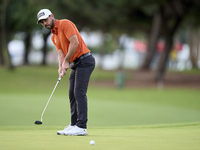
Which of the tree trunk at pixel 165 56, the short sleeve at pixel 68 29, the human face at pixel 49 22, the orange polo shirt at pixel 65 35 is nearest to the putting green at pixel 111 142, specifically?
the orange polo shirt at pixel 65 35

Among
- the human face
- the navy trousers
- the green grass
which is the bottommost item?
the green grass

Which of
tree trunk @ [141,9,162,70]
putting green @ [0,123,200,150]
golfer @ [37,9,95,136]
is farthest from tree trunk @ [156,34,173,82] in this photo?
putting green @ [0,123,200,150]

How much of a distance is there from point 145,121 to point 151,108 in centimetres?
364

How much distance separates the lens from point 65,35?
7289 millimetres

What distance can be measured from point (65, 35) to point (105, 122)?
446 centimetres

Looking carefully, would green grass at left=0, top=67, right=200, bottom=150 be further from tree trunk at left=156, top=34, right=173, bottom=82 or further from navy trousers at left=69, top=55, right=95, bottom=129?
tree trunk at left=156, top=34, right=173, bottom=82

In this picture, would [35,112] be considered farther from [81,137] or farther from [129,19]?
[129,19]

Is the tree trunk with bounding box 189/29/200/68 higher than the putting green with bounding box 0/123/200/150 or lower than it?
higher

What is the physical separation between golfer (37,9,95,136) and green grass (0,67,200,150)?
0.34m

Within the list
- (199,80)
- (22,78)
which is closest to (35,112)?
(22,78)

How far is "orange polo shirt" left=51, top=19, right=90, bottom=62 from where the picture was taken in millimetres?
7215

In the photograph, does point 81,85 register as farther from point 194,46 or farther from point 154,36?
point 194,46

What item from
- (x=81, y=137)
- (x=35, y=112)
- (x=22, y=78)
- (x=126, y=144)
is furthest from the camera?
(x=22, y=78)

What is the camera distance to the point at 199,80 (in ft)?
94.6
